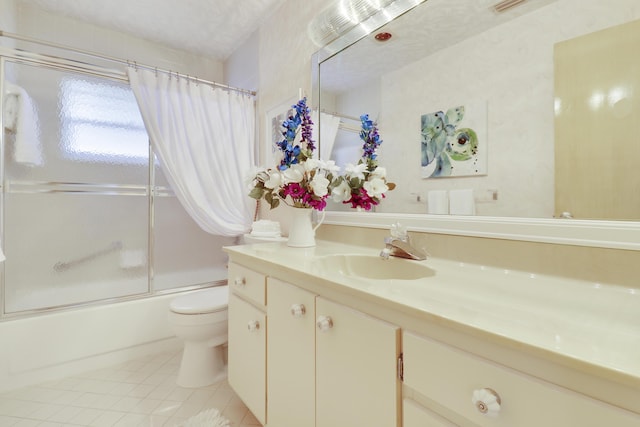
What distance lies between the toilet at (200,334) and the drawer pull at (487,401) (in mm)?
1474

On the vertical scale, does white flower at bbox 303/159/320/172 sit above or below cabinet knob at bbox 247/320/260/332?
above

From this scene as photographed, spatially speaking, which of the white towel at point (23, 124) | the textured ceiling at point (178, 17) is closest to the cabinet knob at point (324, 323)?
the textured ceiling at point (178, 17)

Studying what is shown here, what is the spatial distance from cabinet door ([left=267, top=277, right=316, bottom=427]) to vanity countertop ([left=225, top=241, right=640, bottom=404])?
100mm

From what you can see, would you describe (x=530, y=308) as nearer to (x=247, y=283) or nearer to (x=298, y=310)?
(x=298, y=310)

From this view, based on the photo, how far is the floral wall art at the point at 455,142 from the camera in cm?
100

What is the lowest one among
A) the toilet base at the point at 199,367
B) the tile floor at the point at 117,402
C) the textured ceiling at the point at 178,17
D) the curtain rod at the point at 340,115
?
the tile floor at the point at 117,402

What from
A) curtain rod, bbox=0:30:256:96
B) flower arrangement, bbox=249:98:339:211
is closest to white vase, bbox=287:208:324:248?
flower arrangement, bbox=249:98:339:211

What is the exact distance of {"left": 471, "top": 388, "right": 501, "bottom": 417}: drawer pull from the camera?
468 millimetres

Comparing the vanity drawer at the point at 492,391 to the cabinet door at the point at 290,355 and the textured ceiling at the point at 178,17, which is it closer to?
the cabinet door at the point at 290,355

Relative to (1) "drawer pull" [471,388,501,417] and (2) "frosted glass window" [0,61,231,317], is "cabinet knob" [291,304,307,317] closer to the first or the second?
(1) "drawer pull" [471,388,501,417]

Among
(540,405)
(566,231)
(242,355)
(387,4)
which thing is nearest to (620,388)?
(540,405)

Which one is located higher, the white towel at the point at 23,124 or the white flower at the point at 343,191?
the white towel at the point at 23,124

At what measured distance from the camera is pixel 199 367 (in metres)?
1.69

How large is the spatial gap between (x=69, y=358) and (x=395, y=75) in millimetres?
2475
